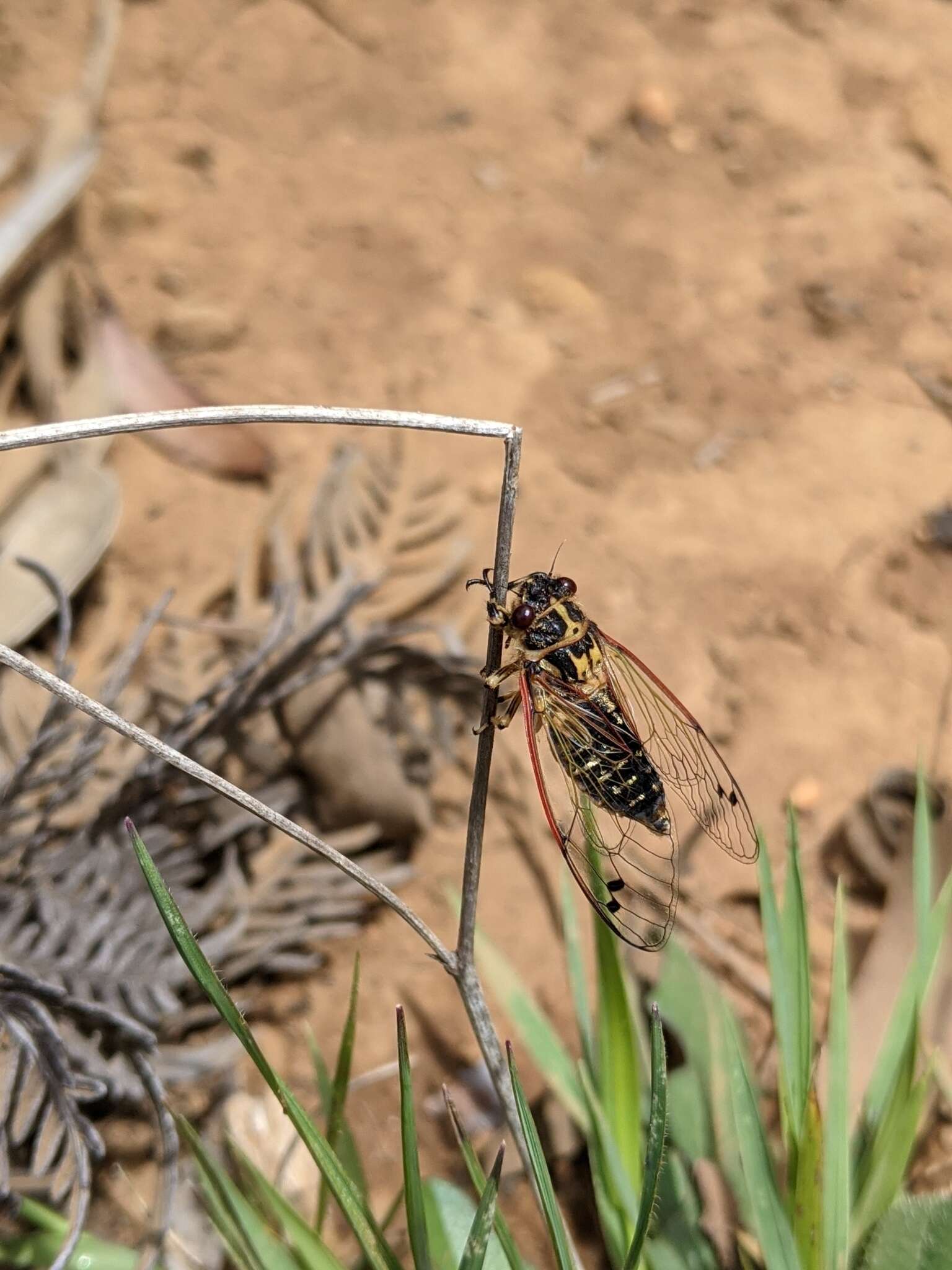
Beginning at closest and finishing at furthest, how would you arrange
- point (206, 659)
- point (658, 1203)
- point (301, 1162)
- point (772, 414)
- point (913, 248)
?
point (658, 1203) → point (301, 1162) → point (206, 659) → point (772, 414) → point (913, 248)

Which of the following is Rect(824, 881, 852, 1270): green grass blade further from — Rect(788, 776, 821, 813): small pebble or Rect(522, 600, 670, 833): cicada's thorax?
Rect(788, 776, 821, 813): small pebble

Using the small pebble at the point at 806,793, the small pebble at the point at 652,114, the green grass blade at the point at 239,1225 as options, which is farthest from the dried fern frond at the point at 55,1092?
the small pebble at the point at 652,114

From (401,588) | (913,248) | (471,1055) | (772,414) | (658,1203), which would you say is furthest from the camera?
(913,248)

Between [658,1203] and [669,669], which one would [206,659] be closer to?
Result: [669,669]

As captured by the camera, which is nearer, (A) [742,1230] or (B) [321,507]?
(A) [742,1230]

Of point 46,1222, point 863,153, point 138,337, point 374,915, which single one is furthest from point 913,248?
point 46,1222

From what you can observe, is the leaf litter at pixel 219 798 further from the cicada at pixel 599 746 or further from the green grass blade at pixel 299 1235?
the cicada at pixel 599 746

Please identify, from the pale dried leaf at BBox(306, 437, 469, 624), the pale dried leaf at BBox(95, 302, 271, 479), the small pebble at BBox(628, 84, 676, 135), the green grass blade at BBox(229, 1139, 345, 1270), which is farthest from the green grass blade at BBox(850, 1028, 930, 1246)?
the small pebble at BBox(628, 84, 676, 135)
